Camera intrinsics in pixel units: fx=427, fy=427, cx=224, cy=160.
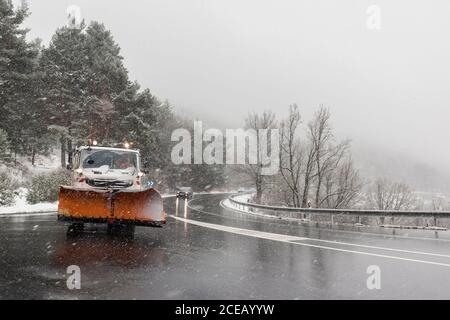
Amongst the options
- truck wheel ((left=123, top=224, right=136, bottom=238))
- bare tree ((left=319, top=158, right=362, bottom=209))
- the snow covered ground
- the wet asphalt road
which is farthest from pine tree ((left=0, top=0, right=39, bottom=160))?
bare tree ((left=319, top=158, right=362, bottom=209))

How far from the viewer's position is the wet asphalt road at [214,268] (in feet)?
18.7

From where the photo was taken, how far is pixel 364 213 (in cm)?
2092

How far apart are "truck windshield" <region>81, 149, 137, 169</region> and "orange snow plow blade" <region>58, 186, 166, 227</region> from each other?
6.74 feet

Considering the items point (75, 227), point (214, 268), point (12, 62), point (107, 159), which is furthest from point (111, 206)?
point (12, 62)

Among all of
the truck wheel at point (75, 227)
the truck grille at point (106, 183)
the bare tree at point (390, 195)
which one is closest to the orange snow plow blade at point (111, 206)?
the truck grille at point (106, 183)

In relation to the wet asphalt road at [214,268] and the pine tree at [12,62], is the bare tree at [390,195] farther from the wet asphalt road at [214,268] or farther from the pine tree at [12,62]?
the wet asphalt road at [214,268]

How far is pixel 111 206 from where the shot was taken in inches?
444

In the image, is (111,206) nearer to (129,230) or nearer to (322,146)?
(129,230)

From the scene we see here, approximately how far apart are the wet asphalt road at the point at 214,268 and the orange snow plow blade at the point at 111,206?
59cm

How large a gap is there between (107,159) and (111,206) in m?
2.61

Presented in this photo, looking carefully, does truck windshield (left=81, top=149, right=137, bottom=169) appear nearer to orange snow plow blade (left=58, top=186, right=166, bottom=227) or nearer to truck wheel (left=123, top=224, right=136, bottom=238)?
truck wheel (left=123, top=224, right=136, bottom=238)
